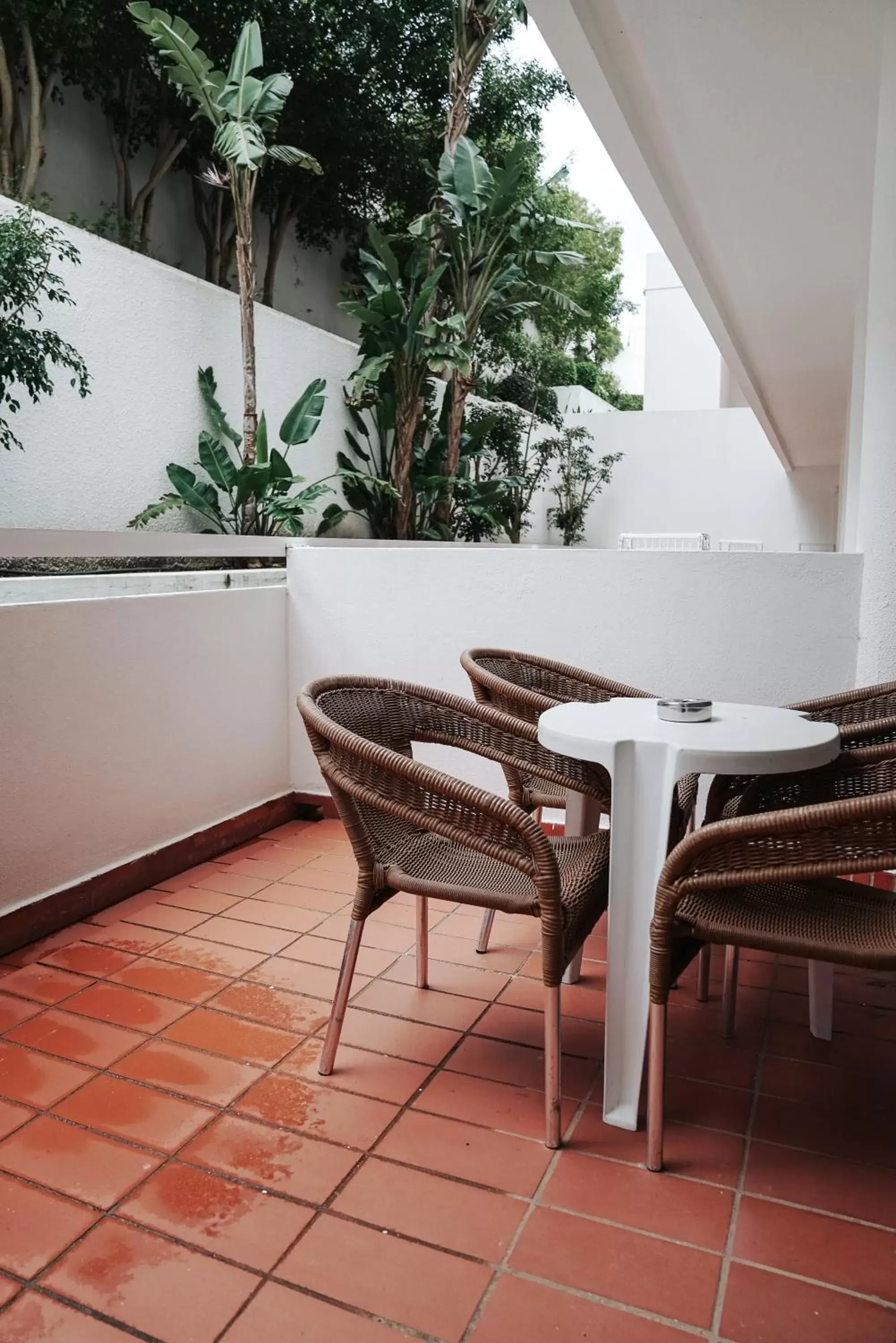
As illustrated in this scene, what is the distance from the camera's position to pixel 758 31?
9.59ft

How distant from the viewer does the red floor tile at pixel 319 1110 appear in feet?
6.06

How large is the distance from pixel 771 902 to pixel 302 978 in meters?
1.28

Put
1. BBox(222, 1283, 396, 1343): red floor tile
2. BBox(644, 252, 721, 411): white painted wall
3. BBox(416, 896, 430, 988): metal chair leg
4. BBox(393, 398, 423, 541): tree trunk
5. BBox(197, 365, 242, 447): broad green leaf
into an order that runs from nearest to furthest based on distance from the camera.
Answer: BBox(222, 1283, 396, 1343): red floor tile, BBox(416, 896, 430, 988): metal chair leg, BBox(197, 365, 242, 447): broad green leaf, BBox(393, 398, 423, 541): tree trunk, BBox(644, 252, 721, 411): white painted wall

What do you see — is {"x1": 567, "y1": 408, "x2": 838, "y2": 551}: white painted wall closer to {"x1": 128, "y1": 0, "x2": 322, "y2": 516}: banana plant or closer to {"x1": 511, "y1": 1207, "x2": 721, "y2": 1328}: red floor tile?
{"x1": 128, "y1": 0, "x2": 322, "y2": 516}: banana plant

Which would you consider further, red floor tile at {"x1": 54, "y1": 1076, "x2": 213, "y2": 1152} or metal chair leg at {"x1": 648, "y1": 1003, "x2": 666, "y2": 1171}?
red floor tile at {"x1": 54, "y1": 1076, "x2": 213, "y2": 1152}

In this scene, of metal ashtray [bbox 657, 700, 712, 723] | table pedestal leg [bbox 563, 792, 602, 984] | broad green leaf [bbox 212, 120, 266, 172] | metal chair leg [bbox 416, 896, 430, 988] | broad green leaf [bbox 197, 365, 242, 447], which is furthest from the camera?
broad green leaf [bbox 197, 365, 242, 447]

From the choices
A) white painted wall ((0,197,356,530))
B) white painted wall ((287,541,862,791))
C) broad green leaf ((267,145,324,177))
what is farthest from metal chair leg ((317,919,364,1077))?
broad green leaf ((267,145,324,177))

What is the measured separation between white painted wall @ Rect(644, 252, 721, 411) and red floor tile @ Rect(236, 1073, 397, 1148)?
16747mm

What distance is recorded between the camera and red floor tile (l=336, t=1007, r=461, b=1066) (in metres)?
2.16

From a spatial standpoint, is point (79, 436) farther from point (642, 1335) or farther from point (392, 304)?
point (642, 1335)

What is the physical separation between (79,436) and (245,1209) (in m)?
5.63

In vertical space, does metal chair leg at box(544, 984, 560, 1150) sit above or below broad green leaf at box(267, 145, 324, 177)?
below

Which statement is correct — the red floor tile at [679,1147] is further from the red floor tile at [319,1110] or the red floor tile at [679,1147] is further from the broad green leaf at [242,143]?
the broad green leaf at [242,143]

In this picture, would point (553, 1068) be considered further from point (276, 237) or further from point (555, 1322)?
point (276, 237)
